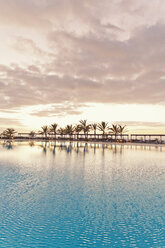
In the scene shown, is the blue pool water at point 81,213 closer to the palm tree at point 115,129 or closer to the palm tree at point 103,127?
the palm tree at point 115,129

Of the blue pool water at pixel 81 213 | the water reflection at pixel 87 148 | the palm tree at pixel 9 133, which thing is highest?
the palm tree at pixel 9 133

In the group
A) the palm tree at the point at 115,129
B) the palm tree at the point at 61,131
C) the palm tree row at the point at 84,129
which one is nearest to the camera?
the palm tree at the point at 115,129

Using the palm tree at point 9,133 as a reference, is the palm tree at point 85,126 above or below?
above

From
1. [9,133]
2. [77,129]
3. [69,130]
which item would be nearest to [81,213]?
[77,129]

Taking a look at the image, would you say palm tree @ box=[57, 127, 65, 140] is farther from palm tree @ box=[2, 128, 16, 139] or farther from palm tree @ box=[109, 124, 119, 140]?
palm tree @ box=[109, 124, 119, 140]

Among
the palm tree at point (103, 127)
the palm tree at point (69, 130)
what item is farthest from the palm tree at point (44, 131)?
Result: the palm tree at point (103, 127)

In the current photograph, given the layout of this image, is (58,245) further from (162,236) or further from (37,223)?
(162,236)

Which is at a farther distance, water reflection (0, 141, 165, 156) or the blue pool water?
water reflection (0, 141, 165, 156)

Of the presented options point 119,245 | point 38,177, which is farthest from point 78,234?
point 38,177

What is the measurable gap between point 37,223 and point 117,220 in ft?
8.10

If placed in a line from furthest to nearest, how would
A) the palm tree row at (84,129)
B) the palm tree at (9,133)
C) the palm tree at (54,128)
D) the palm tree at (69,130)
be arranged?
1. the palm tree at (54,128)
2. the palm tree at (69,130)
3. the palm tree at (9,133)
4. the palm tree row at (84,129)

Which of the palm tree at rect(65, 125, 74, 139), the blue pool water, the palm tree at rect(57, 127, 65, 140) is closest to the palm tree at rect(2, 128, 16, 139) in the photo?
the palm tree at rect(57, 127, 65, 140)

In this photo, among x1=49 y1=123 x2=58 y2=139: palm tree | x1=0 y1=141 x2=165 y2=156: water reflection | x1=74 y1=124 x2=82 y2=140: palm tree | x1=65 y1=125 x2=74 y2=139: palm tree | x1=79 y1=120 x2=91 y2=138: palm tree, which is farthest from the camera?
x1=49 y1=123 x2=58 y2=139: palm tree

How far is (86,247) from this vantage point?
4.63 m
